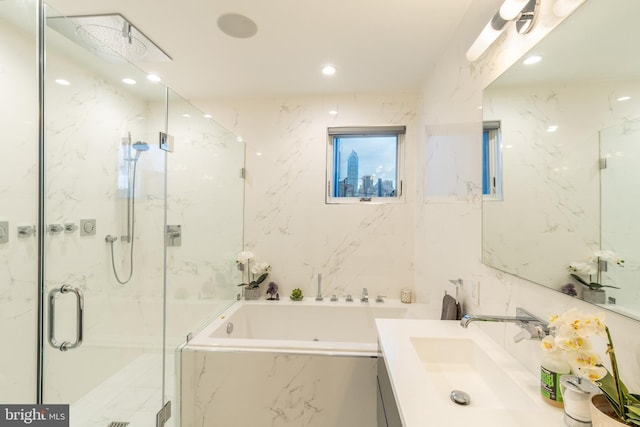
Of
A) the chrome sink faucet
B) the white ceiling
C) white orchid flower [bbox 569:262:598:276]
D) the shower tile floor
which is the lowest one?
the shower tile floor

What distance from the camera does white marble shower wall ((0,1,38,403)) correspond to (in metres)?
1.33

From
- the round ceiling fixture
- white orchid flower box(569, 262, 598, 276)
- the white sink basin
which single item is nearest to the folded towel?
the white sink basin

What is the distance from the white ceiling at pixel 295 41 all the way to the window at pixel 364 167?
0.45 metres

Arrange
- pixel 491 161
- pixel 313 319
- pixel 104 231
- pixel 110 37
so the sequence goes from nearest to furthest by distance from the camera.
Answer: pixel 491 161 < pixel 110 37 < pixel 104 231 < pixel 313 319

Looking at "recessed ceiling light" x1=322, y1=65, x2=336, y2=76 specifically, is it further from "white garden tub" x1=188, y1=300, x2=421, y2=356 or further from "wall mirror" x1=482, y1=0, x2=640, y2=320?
"white garden tub" x1=188, y1=300, x2=421, y2=356

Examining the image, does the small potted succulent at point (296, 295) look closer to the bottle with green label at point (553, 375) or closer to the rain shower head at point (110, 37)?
the bottle with green label at point (553, 375)

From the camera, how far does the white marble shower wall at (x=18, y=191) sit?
133 cm

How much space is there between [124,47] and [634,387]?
284 cm

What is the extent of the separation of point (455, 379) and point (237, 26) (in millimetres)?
2151

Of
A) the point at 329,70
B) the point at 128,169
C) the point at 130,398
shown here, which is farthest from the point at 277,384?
the point at 329,70

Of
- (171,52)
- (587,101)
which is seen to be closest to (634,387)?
(587,101)

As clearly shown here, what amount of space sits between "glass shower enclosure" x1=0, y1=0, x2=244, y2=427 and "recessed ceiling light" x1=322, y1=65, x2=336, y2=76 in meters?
1.05

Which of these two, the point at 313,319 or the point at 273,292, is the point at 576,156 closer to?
the point at 313,319

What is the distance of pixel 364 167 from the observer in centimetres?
271
